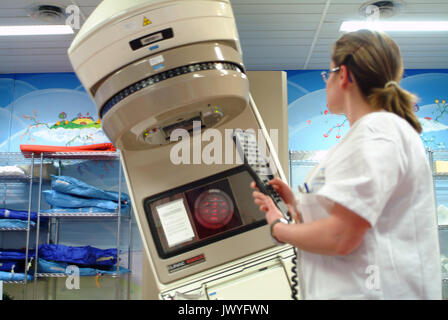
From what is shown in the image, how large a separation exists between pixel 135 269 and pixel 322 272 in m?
3.29

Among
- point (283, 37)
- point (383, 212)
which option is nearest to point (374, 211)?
point (383, 212)

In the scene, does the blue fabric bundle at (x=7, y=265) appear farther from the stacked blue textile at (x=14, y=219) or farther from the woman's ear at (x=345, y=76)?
the woman's ear at (x=345, y=76)

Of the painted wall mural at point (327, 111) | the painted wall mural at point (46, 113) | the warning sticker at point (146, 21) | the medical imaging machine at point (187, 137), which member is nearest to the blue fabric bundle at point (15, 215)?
the painted wall mural at point (46, 113)

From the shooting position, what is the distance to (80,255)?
332 centimetres

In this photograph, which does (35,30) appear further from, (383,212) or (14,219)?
(383,212)

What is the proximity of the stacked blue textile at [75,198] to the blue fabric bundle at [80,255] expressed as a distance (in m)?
0.31

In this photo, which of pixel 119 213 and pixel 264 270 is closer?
pixel 264 270

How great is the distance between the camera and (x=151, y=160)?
3.84ft

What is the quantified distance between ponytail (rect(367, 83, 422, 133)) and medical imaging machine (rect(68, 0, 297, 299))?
0.33m

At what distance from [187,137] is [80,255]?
2.53m

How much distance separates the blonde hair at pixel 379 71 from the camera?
2.58 feet

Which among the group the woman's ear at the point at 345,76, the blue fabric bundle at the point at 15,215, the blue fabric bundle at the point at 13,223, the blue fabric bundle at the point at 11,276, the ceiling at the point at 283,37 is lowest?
the blue fabric bundle at the point at 11,276
